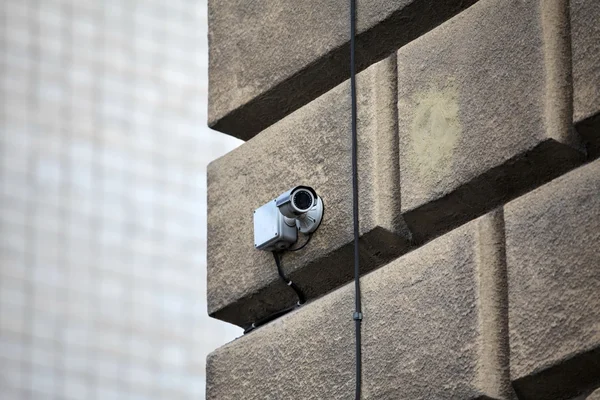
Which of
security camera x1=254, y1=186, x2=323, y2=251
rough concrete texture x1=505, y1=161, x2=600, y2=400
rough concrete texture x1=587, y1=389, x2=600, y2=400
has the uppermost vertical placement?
security camera x1=254, y1=186, x2=323, y2=251

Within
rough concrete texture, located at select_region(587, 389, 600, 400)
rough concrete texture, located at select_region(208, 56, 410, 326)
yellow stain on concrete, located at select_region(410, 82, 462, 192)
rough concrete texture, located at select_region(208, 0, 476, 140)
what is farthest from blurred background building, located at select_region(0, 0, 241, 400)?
rough concrete texture, located at select_region(587, 389, 600, 400)

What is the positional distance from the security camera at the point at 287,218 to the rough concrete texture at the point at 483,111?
305mm

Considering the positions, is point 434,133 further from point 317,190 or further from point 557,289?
point 557,289

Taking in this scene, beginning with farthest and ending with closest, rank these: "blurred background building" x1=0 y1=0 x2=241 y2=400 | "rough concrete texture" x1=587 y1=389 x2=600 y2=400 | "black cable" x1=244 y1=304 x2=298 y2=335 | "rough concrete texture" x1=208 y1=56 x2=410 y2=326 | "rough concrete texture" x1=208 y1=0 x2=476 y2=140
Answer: "blurred background building" x1=0 y1=0 x2=241 y2=400, "black cable" x1=244 y1=304 x2=298 y2=335, "rough concrete texture" x1=208 y1=0 x2=476 y2=140, "rough concrete texture" x1=208 y1=56 x2=410 y2=326, "rough concrete texture" x1=587 y1=389 x2=600 y2=400

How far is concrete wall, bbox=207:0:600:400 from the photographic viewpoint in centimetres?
331

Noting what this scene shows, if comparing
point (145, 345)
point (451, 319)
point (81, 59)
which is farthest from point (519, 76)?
point (81, 59)

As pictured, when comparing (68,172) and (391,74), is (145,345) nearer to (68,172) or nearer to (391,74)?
(68,172)

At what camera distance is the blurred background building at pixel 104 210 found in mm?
35125

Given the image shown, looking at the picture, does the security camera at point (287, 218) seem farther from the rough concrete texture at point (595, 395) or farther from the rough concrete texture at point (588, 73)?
the rough concrete texture at point (595, 395)

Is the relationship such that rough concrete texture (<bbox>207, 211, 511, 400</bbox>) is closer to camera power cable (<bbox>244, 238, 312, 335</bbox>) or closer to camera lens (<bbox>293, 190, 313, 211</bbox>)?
camera power cable (<bbox>244, 238, 312, 335</bbox>)

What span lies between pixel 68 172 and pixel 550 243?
34.9 meters

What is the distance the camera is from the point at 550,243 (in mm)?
3309

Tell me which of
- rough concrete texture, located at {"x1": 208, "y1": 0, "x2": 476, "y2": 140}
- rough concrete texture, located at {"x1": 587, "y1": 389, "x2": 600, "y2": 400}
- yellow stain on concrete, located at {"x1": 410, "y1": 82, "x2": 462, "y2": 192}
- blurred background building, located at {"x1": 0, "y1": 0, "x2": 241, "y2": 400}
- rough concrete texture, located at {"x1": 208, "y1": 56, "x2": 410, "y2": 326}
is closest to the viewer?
rough concrete texture, located at {"x1": 587, "y1": 389, "x2": 600, "y2": 400}

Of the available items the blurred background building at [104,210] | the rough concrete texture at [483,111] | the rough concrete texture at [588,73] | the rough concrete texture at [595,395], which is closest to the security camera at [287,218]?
the rough concrete texture at [483,111]
